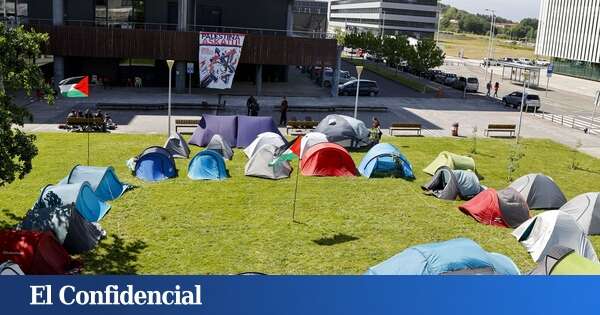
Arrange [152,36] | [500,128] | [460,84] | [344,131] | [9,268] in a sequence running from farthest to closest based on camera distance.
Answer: [460,84] → [152,36] → [500,128] → [344,131] → [9,268]

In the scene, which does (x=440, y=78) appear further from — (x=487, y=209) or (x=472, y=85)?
(x=487, y=209)

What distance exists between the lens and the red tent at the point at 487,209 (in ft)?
55.6

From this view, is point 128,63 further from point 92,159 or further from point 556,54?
point 556,54

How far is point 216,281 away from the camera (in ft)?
21.2

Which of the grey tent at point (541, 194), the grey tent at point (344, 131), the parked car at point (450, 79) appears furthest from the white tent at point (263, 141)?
the parked car at point (450, 79)

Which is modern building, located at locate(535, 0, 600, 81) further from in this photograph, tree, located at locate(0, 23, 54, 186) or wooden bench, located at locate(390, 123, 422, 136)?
tree, located at locate(0, 23, 54, 186)

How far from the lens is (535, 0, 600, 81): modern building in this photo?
79.6 m

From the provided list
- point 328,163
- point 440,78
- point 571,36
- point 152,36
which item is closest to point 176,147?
point 328,163

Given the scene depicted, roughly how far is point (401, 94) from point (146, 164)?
30751 millimetres

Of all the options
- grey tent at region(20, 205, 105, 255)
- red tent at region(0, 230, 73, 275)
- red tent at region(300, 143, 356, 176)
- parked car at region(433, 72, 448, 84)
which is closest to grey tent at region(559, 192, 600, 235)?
red tent at region(300, 143, 356, 176)

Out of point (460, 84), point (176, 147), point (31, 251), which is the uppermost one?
point (460, 84)

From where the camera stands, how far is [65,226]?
13.5 metres

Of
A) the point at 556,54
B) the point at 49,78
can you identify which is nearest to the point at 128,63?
the point at 49,78

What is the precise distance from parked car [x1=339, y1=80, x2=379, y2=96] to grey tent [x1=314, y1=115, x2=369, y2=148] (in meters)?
17.4
